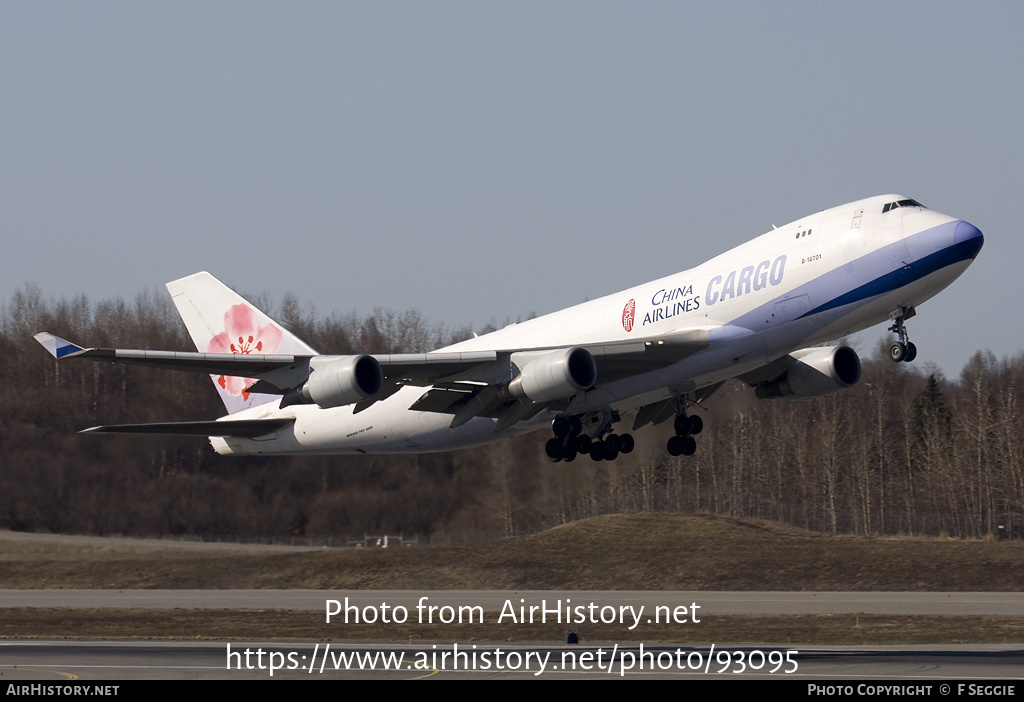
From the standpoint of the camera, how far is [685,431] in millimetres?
35156

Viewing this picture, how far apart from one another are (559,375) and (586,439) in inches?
220

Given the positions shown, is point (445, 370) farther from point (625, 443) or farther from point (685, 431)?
point (685, 431)

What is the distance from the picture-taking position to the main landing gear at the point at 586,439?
3375 centimetres

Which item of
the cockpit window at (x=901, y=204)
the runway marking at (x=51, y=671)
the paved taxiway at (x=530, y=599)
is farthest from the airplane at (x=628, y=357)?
the paved taxiway at (x=530, y=599)

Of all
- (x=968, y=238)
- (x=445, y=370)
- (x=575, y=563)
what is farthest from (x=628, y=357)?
(x=575, y=563)

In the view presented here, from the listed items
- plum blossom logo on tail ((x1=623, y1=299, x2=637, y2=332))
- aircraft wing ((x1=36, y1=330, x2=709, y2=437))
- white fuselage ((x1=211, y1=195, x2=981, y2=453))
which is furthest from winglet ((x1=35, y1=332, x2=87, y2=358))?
plum blossom logo on tail ((x1=623, y1=299, x2=637, y2=332))

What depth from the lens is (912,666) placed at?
30.0 meters

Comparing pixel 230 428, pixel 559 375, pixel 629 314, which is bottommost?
pixel 230 428

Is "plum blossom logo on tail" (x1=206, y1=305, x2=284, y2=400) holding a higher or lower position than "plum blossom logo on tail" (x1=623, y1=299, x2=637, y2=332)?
higher

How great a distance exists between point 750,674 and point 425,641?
486 inches

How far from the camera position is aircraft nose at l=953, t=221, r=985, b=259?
2697cm

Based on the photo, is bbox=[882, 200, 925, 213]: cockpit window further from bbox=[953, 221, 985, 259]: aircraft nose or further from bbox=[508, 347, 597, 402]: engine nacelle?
bbox=[508, 347, 597, 402]: engine nacelle

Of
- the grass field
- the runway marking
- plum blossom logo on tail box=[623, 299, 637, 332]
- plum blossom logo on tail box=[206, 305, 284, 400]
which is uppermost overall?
plum blossom logo on tail box=[206, 305, 284, 400]

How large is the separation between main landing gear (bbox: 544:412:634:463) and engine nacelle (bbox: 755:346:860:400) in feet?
15.9
